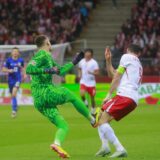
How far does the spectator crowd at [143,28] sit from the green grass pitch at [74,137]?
11519 millimetres

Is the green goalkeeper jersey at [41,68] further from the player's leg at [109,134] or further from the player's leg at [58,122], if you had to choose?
the player's leg at [109,134]

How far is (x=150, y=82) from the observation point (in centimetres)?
3331

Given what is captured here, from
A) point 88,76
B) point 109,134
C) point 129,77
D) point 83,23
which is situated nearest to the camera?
point 109,134

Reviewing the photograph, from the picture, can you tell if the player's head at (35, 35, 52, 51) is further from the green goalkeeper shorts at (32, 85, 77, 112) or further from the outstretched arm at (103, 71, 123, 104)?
the outstretched arm at (103, 71, 123, 104)

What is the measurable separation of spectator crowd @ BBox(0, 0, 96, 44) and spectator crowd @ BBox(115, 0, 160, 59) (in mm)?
3261

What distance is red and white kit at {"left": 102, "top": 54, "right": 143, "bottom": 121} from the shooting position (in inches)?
522

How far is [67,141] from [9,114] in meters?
9.73

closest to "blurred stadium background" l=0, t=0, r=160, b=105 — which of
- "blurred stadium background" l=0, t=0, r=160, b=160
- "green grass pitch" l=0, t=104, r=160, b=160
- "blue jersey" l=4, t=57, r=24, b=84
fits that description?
"blurred stadium background" l=0, t=0, r=160, b=160

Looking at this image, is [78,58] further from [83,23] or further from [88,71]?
[83,23]


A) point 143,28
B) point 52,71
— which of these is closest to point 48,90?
point 52,71

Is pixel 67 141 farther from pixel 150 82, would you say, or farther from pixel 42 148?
pixel 150 82

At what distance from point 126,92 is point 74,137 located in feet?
15.5

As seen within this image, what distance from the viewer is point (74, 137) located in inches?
699

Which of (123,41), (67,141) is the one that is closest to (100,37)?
(123,41)
